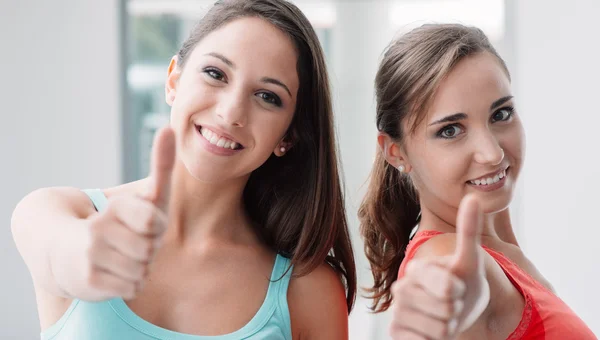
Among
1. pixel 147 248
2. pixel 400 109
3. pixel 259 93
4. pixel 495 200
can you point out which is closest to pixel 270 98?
pixel 259 93

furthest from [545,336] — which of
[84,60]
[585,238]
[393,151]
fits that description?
[84,60]

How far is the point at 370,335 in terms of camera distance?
3428mm

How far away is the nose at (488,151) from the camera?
129cm

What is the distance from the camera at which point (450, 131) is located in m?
1.34

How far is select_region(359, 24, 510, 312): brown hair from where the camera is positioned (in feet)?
4.47

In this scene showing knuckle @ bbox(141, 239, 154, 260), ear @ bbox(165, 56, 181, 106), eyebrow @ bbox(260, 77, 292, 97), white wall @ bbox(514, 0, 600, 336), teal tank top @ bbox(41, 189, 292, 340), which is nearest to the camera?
knuckle @ bbox(141, 239, 154, 260)

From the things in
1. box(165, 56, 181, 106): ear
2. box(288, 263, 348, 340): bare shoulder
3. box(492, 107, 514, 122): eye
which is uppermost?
box(492, 107, 514, 122): eye

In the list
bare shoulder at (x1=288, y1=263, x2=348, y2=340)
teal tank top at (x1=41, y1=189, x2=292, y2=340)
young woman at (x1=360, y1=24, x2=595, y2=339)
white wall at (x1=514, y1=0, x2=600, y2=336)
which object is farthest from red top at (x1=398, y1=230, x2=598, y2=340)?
white wall at (x1=514, y1=0, x2=600, y2=336)

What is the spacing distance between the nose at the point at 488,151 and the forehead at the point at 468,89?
2.2 inches

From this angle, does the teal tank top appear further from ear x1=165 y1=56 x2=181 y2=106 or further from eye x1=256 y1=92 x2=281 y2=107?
eye x1=256 y1=92 x2=281 y2=107

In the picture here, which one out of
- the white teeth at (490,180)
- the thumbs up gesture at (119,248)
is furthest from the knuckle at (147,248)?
the white teeth at (490,180)

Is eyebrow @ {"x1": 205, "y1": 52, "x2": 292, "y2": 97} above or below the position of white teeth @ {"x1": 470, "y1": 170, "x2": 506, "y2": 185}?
above

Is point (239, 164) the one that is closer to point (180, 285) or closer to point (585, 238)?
point (180, 285)

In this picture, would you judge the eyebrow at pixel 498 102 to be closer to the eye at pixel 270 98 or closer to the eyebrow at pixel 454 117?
the eyebrow at pixel 454 117
